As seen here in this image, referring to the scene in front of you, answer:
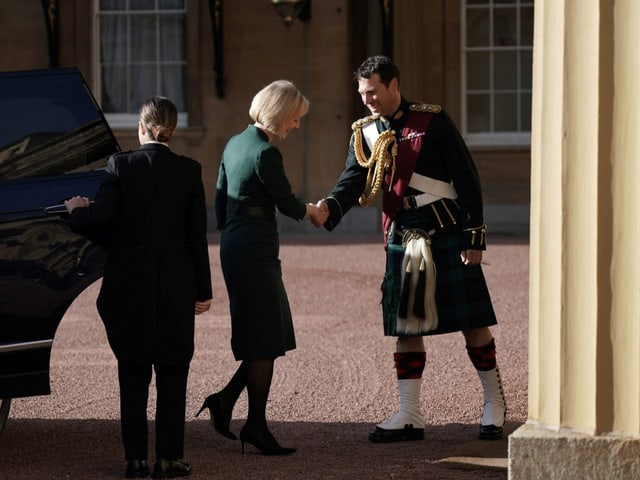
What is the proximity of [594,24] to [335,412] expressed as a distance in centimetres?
278

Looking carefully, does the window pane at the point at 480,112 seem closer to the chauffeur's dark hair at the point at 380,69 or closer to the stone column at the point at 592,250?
the chauffeur's dark hair at the point at 380,69

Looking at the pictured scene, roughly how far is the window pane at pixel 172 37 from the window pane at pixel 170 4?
0.35ft

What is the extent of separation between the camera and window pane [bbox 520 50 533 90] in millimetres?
17625

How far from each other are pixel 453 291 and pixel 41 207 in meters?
1.82

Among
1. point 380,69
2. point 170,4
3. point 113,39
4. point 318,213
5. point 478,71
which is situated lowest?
point 318,213

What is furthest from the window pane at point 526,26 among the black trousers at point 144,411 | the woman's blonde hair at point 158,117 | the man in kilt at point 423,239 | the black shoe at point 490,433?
the black trousers at point 144,411

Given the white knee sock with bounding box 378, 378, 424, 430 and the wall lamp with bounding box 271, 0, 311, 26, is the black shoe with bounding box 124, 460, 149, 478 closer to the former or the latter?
the white knee sock with bounding box 378, 378, 424, 430

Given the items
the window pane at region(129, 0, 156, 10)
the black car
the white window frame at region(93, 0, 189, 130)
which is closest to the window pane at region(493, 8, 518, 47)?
the white window frame at region(93, 0, 189, 130)

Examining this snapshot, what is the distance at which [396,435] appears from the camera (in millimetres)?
6578

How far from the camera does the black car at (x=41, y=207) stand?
19.3ft

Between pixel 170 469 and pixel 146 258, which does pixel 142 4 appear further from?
pixel 170 469

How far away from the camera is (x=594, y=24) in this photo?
512 cm

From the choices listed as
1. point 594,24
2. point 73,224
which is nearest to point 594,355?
point 594,24

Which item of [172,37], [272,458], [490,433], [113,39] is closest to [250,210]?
[272,458]
